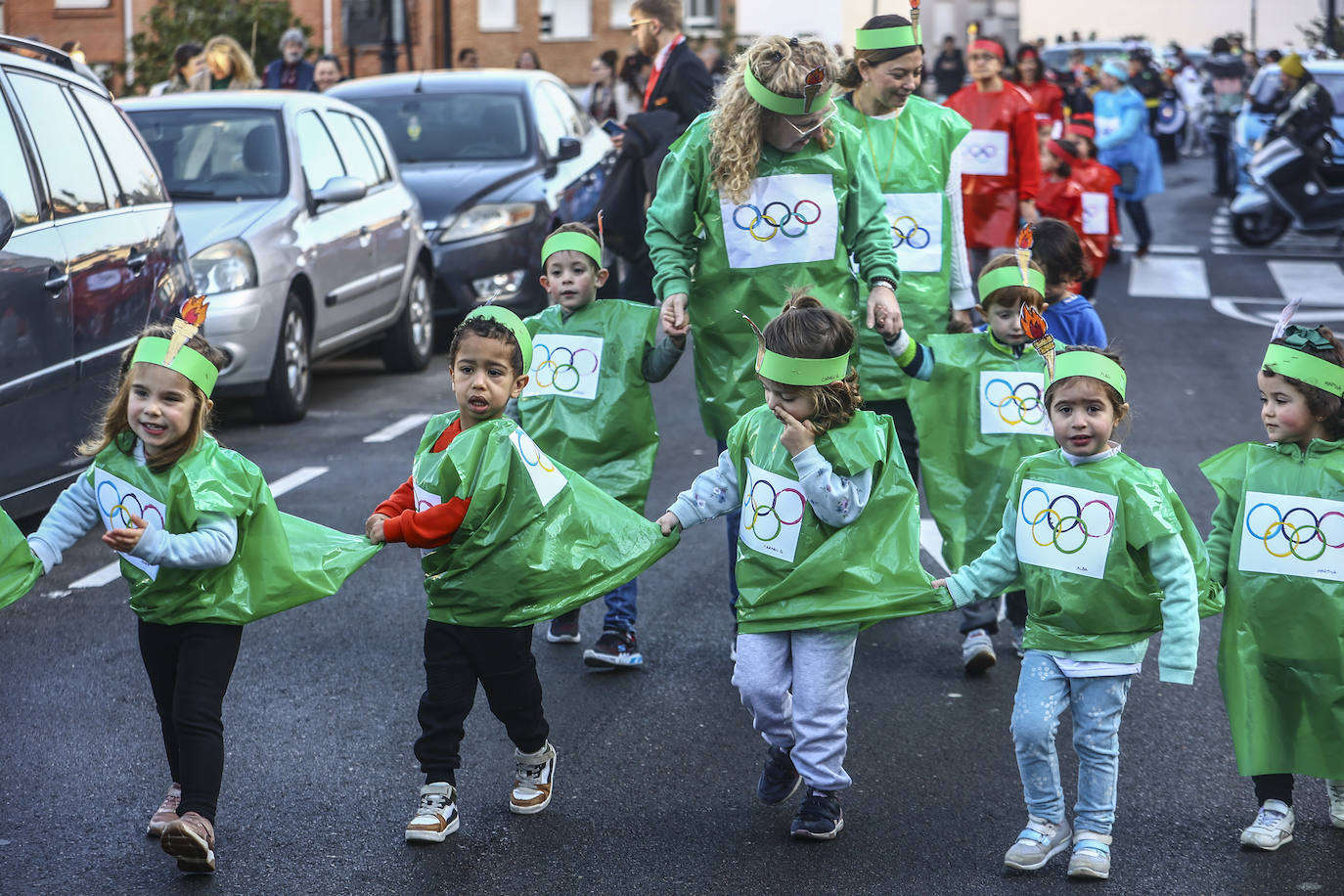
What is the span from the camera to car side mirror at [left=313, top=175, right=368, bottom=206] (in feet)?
32.9

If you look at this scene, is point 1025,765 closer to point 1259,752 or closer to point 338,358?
point 1259,752

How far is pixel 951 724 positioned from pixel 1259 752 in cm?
109

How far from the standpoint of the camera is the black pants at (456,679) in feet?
14.0

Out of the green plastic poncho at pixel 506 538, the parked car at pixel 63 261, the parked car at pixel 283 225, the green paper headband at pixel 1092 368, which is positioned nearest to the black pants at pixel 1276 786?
the green paper headband at pixel 1092 368

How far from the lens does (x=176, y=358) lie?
4031 millimetres

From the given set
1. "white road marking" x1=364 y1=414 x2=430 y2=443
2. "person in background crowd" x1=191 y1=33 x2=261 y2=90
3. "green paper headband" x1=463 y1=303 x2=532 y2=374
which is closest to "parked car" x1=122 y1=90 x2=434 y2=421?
"white road marking" x1=364 y1=414 x2=430 y2=443

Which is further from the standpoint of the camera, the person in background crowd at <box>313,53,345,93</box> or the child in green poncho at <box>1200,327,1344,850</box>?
the person in background crowd at <box>313,53,345,93</box>

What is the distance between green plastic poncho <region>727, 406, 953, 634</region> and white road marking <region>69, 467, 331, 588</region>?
340 cm

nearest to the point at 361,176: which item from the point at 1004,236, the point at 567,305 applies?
the point at 1004,236

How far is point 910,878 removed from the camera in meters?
4.07

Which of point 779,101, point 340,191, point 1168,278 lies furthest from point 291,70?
point 779,101

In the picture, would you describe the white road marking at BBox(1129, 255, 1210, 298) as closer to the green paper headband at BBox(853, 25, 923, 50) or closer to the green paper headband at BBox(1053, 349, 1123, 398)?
the green paper headband at BBox(853, 25, 923, 50)

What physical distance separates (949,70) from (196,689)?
2556 centimetres

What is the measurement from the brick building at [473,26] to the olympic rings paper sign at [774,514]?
39.3 metres
